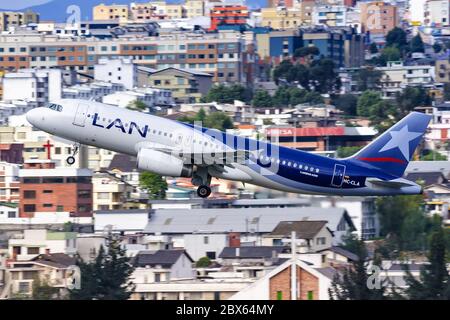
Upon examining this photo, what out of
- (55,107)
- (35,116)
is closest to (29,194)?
(35,116)

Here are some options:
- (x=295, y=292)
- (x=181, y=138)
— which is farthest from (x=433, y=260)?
(x=181, y=138)

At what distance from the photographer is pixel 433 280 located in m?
68.9

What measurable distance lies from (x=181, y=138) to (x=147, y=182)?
2804 inches

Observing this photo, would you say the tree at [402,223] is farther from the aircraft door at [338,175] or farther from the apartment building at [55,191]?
the apartment building at [55,191]

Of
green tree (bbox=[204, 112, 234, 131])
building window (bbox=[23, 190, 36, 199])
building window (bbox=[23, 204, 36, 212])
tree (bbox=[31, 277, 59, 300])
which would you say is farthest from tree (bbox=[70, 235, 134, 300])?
green tree (bbox=[204, 112, 234, 131])

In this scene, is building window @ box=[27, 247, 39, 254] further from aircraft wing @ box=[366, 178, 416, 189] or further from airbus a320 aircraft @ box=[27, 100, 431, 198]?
aircraft wing @ box=[366, 178, 416, 189]

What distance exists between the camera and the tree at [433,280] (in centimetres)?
6788

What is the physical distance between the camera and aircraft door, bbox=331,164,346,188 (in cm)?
5853

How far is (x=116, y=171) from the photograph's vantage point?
146 metres

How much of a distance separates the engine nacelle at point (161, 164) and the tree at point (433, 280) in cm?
1602

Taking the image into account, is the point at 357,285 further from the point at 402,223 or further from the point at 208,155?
the point at 208,155

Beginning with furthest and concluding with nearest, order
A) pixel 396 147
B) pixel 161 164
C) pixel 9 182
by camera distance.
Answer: pixel 9 182
pixel 396 147
pixel 161 164

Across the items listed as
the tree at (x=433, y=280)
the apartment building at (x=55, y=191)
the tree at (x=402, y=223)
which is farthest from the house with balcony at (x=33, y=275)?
the apartment building at (x=55, y=191)

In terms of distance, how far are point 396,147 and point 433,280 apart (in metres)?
11.0
